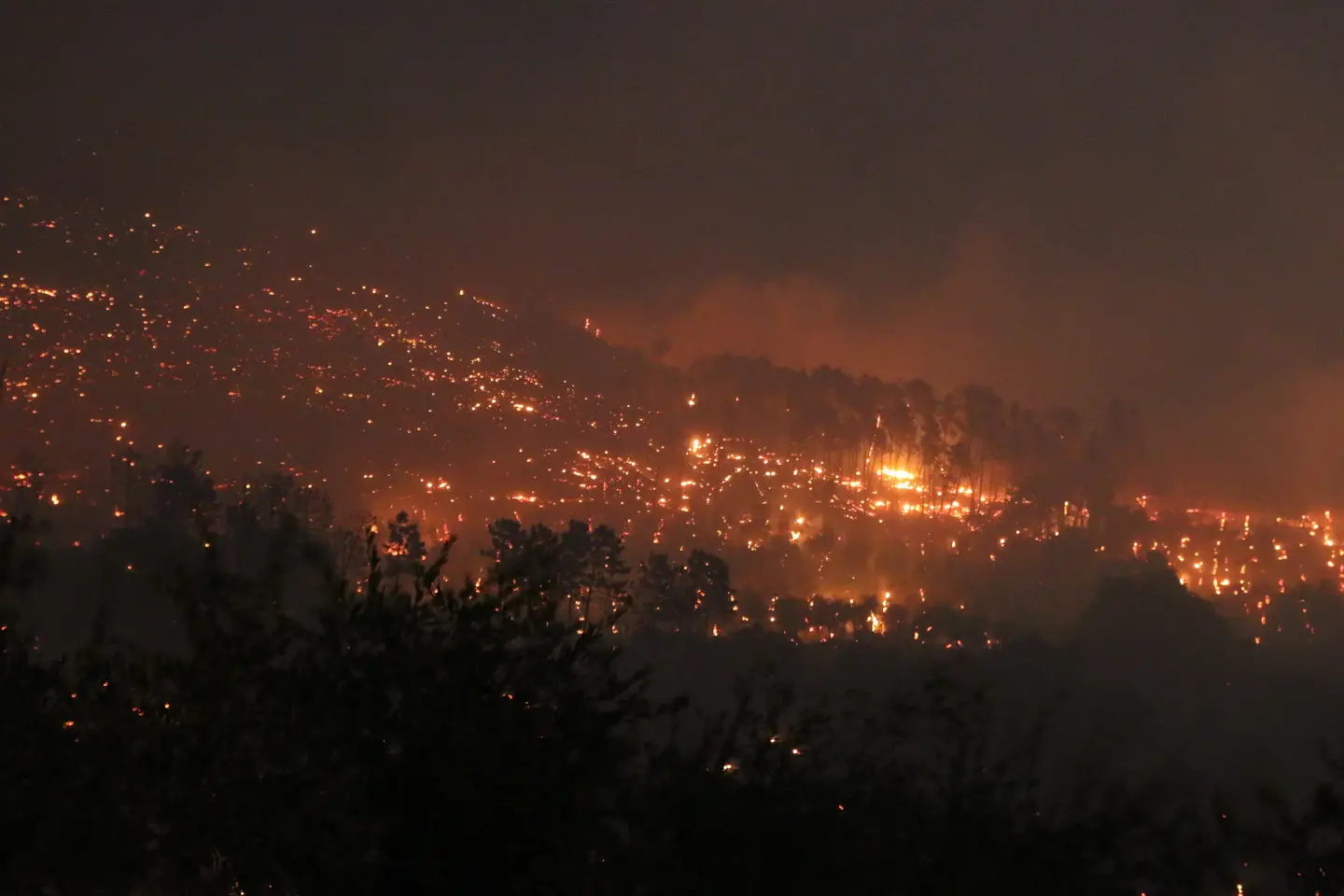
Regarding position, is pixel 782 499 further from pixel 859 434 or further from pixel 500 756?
pixel 500 756

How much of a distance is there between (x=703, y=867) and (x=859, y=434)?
105 meters

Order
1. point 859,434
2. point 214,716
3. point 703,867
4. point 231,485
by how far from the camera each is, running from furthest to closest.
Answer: point 859,434, point 231,485, point 703,867, point 214,716

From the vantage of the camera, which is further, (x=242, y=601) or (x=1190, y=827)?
(x=1190, y=827)

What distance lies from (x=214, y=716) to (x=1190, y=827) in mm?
11323

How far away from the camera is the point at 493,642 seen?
10.0 m

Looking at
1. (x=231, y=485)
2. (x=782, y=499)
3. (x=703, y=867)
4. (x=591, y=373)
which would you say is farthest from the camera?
(x=591, y=373)

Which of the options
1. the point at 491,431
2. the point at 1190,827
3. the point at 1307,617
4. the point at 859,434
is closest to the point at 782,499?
the point at 859,434

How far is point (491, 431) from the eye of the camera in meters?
117

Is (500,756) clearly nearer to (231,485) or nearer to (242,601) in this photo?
(242,601)

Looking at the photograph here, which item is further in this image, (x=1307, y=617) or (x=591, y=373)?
(x=591, y=373)

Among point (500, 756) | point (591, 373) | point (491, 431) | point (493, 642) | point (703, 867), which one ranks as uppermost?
point (591, 373)

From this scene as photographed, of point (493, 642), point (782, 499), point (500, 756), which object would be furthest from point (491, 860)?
point (782, 499)

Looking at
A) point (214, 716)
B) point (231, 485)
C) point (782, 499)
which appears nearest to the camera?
point (214, 716)

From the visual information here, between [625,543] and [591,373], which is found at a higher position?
[591,373]
